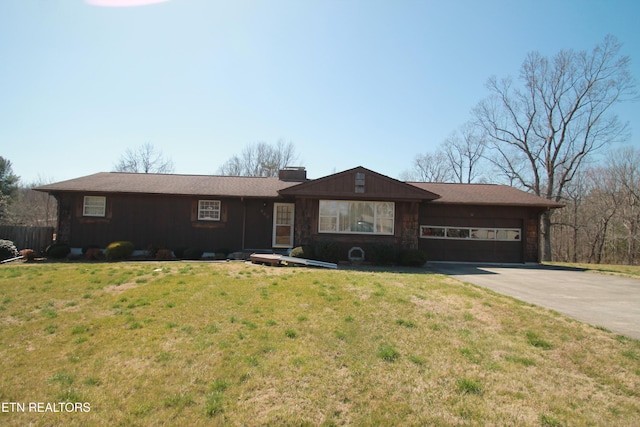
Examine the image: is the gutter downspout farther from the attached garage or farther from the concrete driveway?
the concrete driveway

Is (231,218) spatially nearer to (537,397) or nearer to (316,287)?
(316,287)

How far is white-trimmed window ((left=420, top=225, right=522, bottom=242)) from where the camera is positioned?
54.3 feet

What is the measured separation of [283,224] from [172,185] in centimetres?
585

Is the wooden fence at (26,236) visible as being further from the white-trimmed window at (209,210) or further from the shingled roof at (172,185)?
the white-trimmed window at (209,210)

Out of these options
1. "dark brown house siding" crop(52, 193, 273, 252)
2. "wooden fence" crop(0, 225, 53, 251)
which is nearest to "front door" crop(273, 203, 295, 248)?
"dark brown house siding" crop(52, 193, 273, 252)

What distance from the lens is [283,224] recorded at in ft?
53.8

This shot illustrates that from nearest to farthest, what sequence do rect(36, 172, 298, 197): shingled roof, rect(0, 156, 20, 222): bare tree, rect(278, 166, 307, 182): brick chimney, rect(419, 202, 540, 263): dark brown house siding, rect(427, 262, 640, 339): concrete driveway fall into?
rect(427, 262, 640, 339): concrete driveway → rect(36, 172, 298, 197): shingled roof → rect(419, 202, 540, 263): dark brown house siding → rect(278, 166, 307, 182): brick chimney → rect(0, 156, 20, 222): bare tree

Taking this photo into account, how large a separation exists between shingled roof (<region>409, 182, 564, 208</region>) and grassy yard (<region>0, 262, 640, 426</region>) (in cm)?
1004

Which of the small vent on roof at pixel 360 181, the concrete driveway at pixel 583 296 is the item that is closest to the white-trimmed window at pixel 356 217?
the small vent on roof at pixel 360 181

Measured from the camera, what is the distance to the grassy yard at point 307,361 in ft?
11.0

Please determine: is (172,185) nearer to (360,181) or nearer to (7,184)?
(360,181)

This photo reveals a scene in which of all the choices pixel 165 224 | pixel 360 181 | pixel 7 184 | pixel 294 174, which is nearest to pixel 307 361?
pixel 360 181

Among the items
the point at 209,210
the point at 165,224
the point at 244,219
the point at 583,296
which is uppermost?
the point at 209,210

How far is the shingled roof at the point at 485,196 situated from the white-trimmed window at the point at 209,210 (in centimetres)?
990
